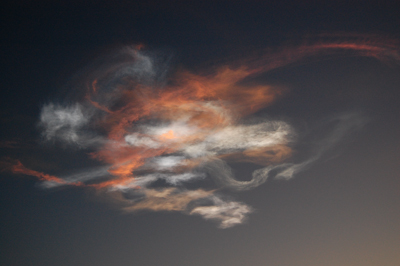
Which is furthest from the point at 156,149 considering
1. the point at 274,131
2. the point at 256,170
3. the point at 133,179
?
the point at 274,131

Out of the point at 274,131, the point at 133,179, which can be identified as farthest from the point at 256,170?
the point at 133,179

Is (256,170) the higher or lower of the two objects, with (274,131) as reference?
lower

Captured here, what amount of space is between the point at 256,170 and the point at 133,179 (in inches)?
460

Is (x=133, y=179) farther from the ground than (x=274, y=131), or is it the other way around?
(x=274, y=131)

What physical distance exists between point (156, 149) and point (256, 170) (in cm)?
939

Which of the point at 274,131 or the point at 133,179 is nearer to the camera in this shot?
the point at 274,131

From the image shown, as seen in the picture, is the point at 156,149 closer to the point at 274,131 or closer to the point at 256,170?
the point at 256,170

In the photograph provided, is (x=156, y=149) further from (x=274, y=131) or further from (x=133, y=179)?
(x=274, y=131)

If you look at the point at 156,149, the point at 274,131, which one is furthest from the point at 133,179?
the point at 274,131

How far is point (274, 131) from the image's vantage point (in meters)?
14.9

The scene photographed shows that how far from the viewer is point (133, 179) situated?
1622 centimetres

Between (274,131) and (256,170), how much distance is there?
3.87 metres

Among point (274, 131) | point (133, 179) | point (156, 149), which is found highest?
point (274, 131)

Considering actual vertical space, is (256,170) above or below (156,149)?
below
